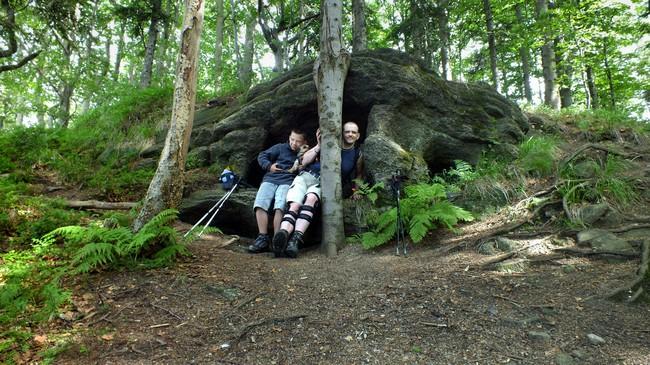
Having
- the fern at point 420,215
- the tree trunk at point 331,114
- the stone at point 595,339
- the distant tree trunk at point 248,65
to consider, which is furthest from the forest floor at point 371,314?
the distant tree trunk at point 248,65

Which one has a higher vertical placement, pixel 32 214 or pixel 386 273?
pixel 32 214

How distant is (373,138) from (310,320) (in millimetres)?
4203

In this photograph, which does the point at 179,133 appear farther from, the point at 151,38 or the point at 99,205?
the point at 151,38

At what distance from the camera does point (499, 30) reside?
1453cm

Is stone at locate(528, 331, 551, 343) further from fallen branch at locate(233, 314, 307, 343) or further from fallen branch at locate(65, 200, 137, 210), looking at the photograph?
fallen branch at locate(65, 200, 137, 210)

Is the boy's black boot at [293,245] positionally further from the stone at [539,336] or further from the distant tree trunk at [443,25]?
the distant tree trunk at [443,25]

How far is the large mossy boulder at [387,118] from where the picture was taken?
23.3ft

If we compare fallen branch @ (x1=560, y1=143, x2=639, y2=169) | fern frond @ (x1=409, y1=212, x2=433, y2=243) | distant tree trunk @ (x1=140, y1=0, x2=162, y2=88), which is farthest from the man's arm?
distant tree trunk @ (x1=140, y1=0, x2=162, y2=88)

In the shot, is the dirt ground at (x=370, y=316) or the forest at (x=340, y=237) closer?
the dirt ground at (x=370, y=316)

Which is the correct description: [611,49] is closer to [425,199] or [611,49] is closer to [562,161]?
[562,161]

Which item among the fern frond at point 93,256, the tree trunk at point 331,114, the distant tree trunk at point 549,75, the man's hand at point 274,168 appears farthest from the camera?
the distant tree trunk at point 549,75

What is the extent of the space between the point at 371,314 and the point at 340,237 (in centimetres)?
263

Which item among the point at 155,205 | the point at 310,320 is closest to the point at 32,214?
the point at 155,205

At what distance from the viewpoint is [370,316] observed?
3.06 meters
